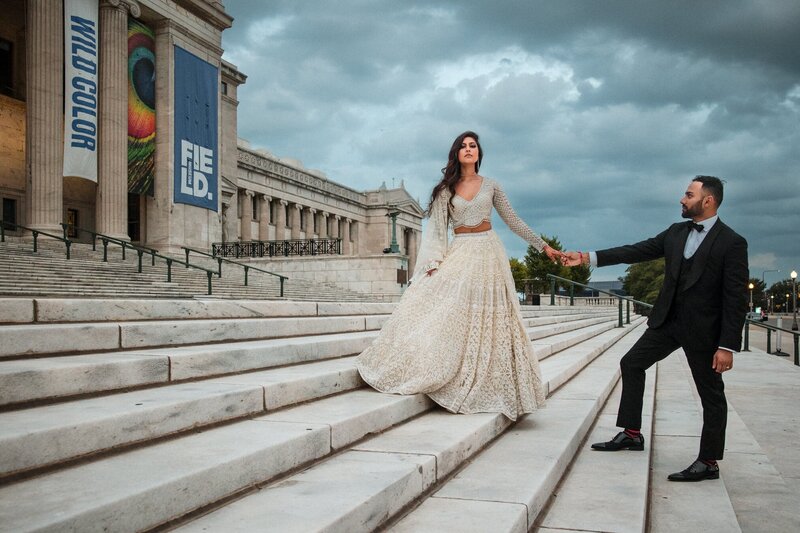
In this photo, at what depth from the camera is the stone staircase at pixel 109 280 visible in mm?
14109

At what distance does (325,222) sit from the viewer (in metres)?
57.0

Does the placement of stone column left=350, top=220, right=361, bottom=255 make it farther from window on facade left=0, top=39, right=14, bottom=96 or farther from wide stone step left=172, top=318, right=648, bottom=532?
wide stone step left=172, top=318, right=648, bottom=532

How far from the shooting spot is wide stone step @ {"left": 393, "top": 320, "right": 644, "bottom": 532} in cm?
299

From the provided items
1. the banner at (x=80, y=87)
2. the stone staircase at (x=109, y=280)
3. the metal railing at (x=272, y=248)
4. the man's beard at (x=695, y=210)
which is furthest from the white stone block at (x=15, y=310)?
the metal railing at (x=272, y=248)

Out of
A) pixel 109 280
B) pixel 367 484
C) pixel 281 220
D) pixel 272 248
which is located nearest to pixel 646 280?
pixel 281 220

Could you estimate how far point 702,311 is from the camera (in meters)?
4.27

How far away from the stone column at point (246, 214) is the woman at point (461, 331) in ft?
138

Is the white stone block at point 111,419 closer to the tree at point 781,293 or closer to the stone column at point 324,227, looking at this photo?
the stone column at point 324,227

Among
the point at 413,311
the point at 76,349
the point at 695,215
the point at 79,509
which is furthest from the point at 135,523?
the point at 695,215

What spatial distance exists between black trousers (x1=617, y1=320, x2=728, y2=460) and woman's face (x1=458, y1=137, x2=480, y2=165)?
197 cm

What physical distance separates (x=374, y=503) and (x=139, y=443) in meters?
1.18

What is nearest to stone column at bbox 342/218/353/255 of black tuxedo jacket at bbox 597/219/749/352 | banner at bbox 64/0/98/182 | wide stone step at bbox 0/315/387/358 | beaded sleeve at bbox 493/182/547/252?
banner at bbox 64/0/98/182

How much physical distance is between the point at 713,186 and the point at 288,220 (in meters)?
48.8

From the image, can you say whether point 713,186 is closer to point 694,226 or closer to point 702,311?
point 694,226
